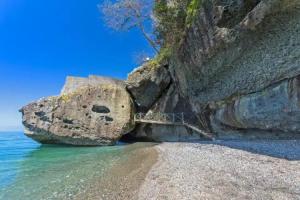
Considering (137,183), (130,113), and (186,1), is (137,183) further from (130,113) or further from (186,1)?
(130,113)

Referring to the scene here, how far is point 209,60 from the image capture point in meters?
14.6

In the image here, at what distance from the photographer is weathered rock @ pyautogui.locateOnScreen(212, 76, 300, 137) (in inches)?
402

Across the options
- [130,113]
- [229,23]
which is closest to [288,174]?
[229,23]

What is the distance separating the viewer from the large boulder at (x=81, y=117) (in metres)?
22.3

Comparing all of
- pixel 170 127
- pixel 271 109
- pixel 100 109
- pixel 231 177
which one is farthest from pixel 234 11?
pixel 100 109

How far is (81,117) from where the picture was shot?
2255cm

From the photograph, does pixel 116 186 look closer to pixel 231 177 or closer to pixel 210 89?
pixel 231 177

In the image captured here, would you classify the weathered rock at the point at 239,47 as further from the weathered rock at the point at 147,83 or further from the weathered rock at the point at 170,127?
the weathered rock at the point at 147,83

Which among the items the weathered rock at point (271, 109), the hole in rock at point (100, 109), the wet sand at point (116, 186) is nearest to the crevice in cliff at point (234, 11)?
the weathered rock at point (271, 109)

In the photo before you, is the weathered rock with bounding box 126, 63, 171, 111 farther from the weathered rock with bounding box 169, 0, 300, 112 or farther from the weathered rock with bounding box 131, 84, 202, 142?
the weathered rock with bounding box 169, 0, 300, 112

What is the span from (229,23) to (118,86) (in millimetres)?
13580

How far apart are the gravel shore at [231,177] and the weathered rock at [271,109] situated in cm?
126

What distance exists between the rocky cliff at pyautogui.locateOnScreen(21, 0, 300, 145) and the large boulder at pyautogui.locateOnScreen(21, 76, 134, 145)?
0.29 feet

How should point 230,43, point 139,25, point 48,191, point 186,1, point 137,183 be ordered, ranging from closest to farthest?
point 137,183, point 48,191, point 230,43, point 186,1, point 139,25
